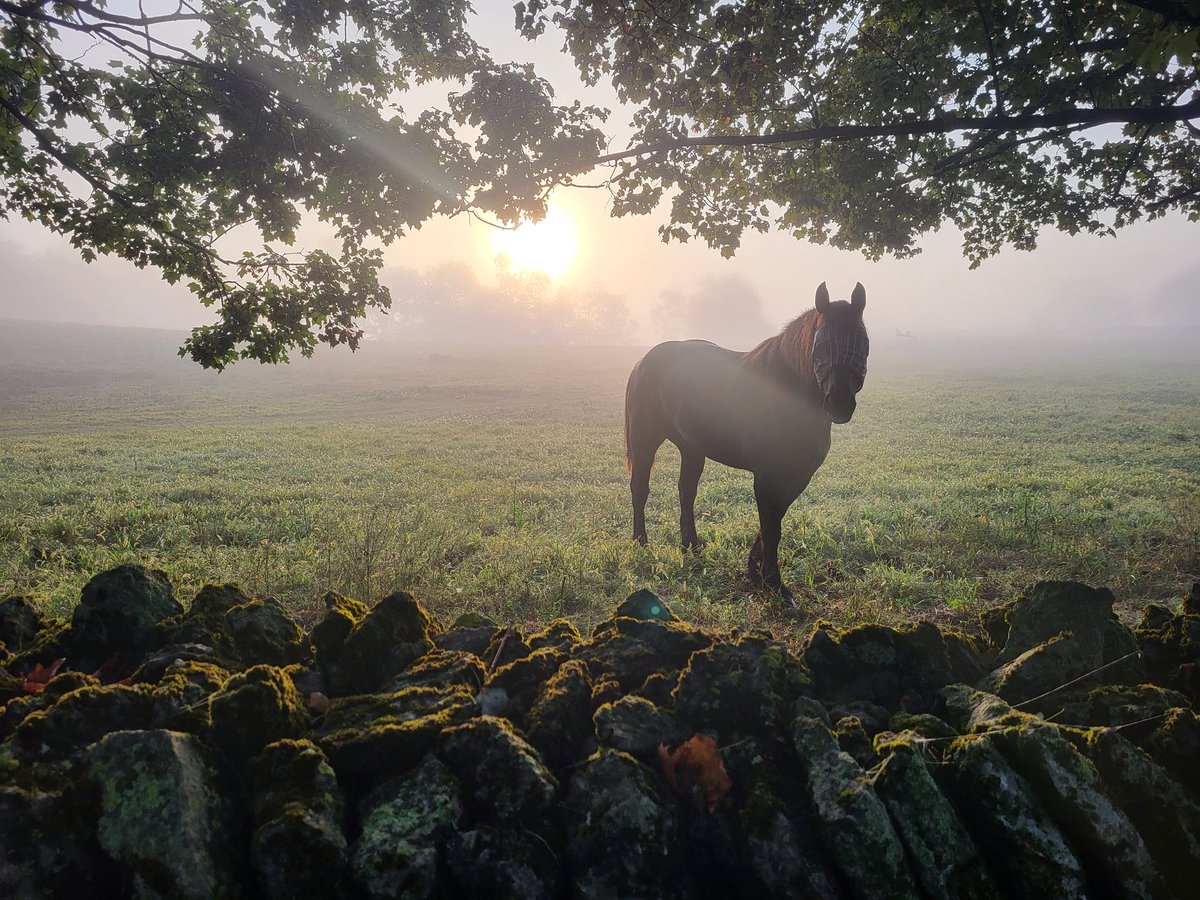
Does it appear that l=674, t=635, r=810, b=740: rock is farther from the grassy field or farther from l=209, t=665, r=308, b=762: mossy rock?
the grassy field

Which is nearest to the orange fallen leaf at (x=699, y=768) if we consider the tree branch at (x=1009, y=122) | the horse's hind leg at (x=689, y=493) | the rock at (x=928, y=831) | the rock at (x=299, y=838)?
the rock at (x=928, y=831)

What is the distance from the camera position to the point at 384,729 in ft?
7.72

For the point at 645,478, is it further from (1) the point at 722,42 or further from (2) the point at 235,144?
(2) the point at 235,144

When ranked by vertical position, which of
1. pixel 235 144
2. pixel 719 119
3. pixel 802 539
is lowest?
pixel 802 539

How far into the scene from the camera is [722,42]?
5.83 metres

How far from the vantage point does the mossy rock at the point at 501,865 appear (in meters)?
1.91

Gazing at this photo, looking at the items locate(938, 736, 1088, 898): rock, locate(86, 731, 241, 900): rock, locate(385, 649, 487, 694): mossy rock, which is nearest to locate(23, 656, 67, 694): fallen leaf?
locate(86, 731, 241, 900): rock

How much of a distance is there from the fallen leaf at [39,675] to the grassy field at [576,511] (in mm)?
2681

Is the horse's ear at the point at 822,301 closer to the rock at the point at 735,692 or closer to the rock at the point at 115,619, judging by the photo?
the rock at the point at 735,692

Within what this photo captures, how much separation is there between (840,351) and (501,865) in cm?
459

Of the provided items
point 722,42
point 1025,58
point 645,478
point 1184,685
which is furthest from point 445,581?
point 1025,58

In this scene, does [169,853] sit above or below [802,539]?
above

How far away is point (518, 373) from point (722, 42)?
5462cm

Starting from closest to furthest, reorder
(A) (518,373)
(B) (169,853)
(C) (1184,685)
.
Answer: (B) (169,853) → (C) (1184,685) → (A) (518,373)
